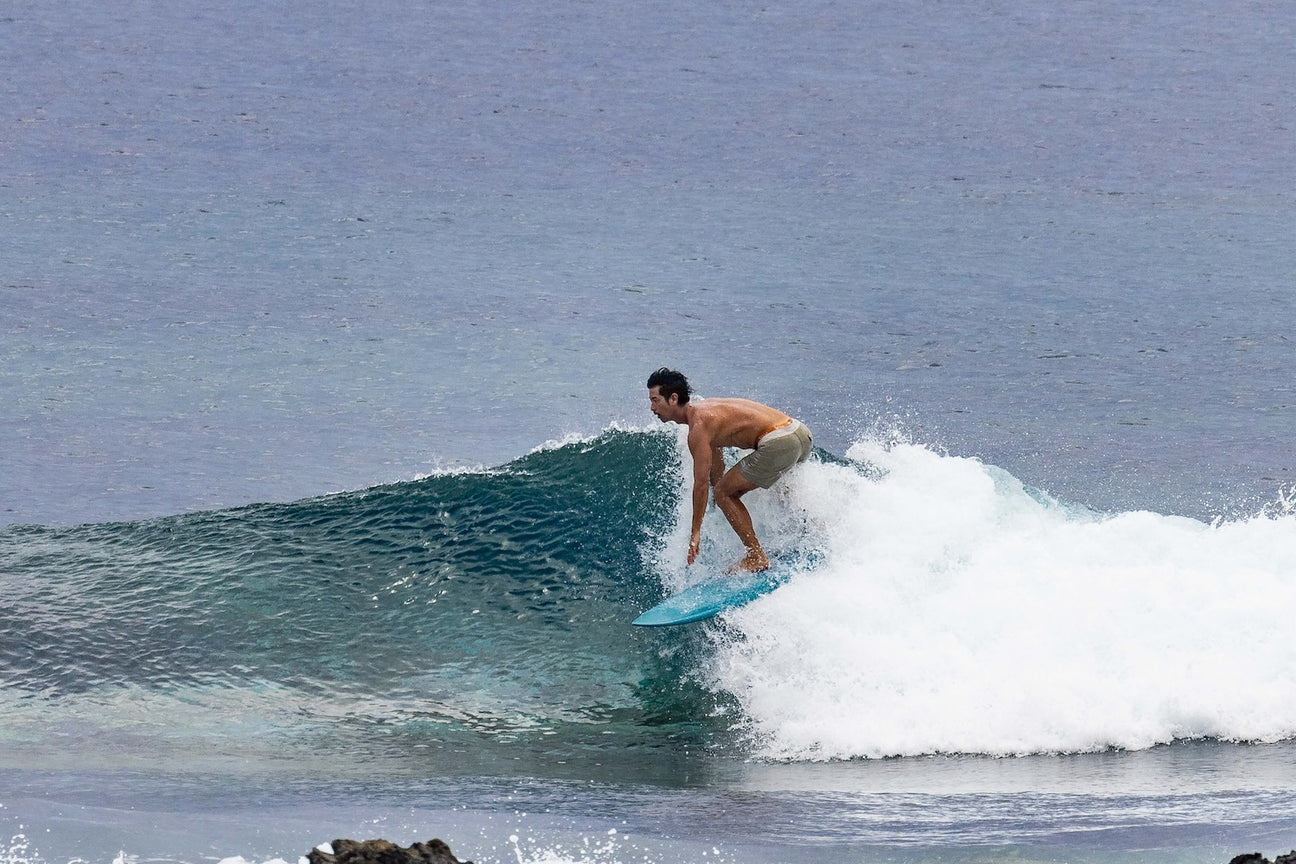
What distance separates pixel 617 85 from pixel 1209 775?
2690 cm

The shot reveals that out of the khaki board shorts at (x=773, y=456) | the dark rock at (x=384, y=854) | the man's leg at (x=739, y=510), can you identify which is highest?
the khaki board shorts at (x=773, y=456)

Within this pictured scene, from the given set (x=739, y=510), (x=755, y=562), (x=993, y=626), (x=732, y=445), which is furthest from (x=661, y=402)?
(x=993, y=626)

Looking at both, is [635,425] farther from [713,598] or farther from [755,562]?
[713,598]

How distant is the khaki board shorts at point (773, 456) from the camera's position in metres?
9.83

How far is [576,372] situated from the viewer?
67.7 ft

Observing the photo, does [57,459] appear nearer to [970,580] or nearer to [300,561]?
[300,561]

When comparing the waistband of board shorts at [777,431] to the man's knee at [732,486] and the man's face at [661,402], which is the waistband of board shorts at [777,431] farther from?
the man's face at [661,402]

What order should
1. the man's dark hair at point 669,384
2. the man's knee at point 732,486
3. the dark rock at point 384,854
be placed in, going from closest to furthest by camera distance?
the dark rock at point 384,854 → the man's dark hair at point 669,384 → the man's knee at point 732,486

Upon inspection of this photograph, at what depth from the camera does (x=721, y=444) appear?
385 inches

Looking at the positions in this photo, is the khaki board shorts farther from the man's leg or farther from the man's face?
the man's face

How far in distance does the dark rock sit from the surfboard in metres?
3.84

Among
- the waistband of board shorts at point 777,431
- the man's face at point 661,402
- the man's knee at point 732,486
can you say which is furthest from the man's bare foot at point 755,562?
the man's face at point 661,402

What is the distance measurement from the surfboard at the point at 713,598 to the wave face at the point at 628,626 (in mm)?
122

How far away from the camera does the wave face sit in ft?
30.3
